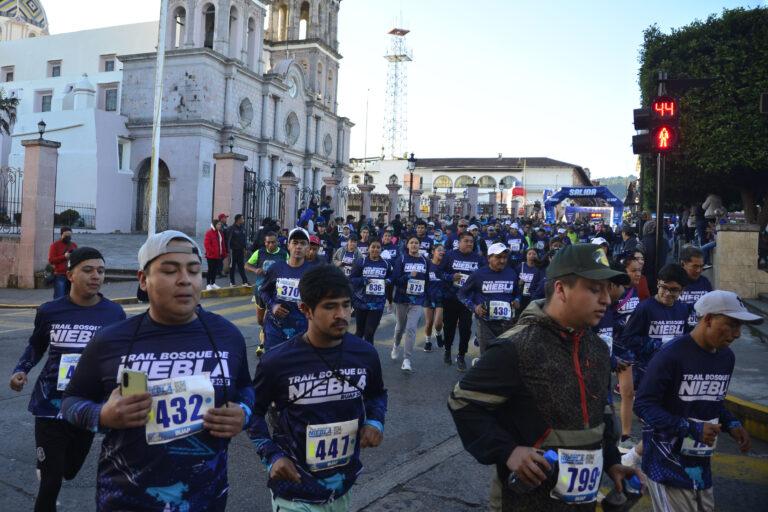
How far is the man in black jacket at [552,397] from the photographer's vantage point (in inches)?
102

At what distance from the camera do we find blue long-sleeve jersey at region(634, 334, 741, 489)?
3.67 m

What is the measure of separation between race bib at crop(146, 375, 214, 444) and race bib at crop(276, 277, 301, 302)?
4622 mm

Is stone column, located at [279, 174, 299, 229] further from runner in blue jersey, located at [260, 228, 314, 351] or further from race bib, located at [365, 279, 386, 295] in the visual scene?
runner in blue jersey, located at [260, 228, 314, 351]

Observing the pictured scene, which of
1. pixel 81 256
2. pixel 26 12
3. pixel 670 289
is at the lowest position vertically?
pixel 670 289

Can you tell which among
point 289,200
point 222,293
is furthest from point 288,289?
point 289,200

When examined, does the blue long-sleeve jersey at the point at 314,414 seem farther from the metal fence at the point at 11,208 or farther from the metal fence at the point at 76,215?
the metal fence at the point at 76,215

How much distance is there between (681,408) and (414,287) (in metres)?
6.47

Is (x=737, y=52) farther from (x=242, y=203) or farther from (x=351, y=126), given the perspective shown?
(x=351, y=126)

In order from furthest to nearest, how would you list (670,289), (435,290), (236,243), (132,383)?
(236,243) < (435,290) < (670,289) < (132,383)

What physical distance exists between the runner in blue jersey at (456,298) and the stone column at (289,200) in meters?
17.4

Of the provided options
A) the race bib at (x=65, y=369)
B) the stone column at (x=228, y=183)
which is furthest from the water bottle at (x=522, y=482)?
the stone column at (x=228, y=183)

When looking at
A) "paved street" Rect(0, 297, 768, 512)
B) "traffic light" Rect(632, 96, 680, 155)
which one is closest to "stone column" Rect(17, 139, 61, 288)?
"paved street" Rect(0, 297, 768, 512)

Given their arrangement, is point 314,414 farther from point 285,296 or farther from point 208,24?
point 208,24

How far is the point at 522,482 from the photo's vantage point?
251 cm
